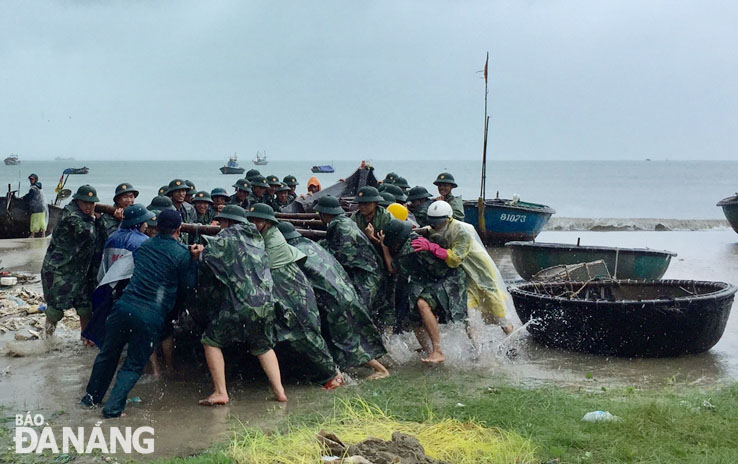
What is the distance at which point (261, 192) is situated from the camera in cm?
1235

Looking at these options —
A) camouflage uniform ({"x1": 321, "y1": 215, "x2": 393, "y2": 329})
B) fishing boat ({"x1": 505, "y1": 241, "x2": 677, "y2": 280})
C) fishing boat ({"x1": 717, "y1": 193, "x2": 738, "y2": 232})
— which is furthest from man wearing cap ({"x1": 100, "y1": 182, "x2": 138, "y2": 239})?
fishing boat ({"x1": 717, "y1": 193, "x2": 738, "y2": 232})

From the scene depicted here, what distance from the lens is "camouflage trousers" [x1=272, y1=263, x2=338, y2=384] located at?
6.72 m

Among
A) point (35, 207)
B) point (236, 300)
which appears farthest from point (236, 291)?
point (35, 207)

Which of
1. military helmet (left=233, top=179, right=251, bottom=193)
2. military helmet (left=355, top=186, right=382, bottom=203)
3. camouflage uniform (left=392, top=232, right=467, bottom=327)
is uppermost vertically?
military helmet (left=355, top=186, right=382, bottom=203)

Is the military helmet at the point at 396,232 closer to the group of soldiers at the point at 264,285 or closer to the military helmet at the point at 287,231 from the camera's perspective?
the group of soldiers at the point at 264,285

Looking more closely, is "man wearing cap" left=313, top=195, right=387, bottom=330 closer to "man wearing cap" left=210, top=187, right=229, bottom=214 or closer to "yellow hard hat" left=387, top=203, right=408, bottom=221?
"yellow hard hat" left=387, top=203, right=408, bottom=221

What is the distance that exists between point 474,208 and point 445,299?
12.5 m

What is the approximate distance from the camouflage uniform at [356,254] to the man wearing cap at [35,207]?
15.8m

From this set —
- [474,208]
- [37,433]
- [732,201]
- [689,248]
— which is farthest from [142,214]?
[732,201]

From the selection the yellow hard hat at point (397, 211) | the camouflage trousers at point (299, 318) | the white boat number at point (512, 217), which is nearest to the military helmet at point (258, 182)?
the yellow hard hat at point (397, 211)

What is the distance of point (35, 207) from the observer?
824 inches

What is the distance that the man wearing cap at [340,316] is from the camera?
721 cm

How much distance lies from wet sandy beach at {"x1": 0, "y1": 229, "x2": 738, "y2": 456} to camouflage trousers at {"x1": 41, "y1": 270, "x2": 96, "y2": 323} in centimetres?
49

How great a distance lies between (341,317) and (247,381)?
1.08m
